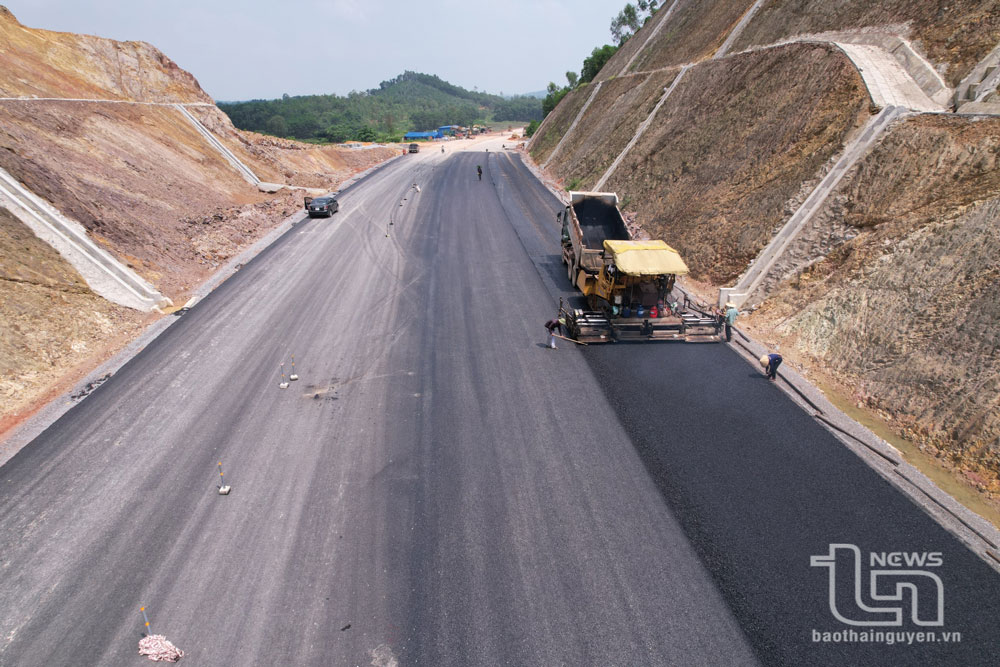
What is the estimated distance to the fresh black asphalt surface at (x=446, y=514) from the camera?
22.8 feet

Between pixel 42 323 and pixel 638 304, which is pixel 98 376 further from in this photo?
pixel 638 304

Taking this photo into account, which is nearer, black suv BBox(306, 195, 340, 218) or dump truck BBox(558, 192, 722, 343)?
dump truck BBox(558, 192, 722, 343)

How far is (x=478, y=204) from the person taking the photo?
115 ft

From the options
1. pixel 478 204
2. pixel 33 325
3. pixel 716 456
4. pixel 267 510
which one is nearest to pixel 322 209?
pixel 478 204

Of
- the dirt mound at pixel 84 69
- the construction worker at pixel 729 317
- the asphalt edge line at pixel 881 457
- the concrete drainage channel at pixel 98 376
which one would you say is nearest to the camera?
the asphalt edge line at pixel 881 457

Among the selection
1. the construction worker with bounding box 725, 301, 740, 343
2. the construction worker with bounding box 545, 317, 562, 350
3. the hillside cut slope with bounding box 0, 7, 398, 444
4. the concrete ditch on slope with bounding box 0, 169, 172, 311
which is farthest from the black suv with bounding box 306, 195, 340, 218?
the construction worker with bounding box 725, 301, 740, 343

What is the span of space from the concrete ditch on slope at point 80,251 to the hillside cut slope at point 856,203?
70.2ft

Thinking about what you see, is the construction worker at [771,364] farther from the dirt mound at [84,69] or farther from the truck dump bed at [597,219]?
the dirt mound at [84,69]

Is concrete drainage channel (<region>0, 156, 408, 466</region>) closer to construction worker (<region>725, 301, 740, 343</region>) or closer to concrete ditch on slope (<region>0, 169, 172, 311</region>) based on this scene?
concrete ditch on slope (<region>0, 169, 172, 311</region>)

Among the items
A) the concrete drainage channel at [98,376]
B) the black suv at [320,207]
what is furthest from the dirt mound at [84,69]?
the concrete drainage channel at [98,376]

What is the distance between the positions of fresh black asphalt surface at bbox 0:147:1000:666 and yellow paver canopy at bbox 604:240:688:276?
244 cm

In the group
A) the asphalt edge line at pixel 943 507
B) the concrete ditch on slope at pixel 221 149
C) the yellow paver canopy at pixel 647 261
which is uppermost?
the concrete ditch on slope at pixel 221 149

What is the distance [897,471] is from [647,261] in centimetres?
790

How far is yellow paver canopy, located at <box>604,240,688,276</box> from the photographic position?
47.7 feet
